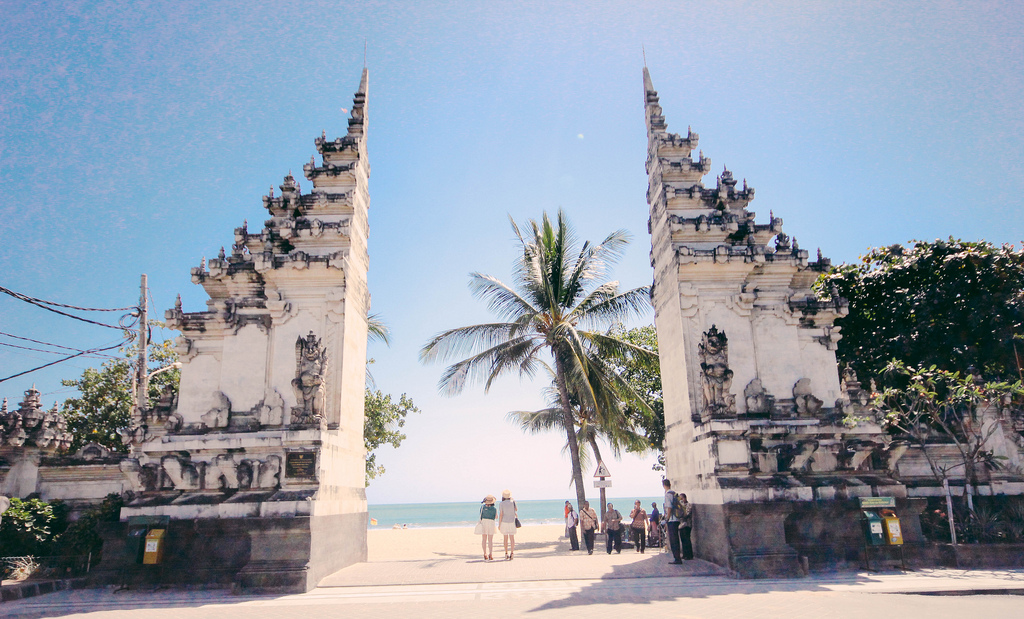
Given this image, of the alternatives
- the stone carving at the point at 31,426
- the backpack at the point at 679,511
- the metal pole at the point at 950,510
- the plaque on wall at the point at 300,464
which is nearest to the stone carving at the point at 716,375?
the backpack at the point at 679,511

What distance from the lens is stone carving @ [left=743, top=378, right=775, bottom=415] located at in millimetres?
14406

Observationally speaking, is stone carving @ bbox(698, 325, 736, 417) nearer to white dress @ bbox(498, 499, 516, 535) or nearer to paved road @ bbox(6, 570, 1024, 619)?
paved road @ bbox(6, 570, 1024, 619)

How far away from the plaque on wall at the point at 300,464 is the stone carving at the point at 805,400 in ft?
35.0

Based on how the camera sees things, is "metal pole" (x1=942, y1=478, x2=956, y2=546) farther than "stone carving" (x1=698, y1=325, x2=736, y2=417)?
No

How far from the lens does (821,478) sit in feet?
44.9

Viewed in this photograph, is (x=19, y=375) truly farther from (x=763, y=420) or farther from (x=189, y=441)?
(x=763, y=420)

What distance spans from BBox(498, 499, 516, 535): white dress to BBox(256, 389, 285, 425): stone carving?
17.5 ft

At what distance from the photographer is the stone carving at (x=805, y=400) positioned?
14.5 metres

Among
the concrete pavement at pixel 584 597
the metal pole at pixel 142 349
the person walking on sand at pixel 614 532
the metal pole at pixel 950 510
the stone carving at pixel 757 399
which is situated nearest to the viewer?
the concrete pavement at pixel 584 597

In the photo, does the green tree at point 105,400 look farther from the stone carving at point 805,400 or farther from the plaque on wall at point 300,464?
the stone carving at point 805,400

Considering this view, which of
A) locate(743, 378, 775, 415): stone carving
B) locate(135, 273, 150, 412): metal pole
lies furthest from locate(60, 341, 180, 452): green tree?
locate(743, 378, 775, 415): stone carving

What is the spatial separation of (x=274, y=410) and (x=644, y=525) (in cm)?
1032

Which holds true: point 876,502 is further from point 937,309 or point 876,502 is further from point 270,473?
point 270,473

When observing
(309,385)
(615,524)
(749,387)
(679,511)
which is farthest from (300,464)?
(749,387)
